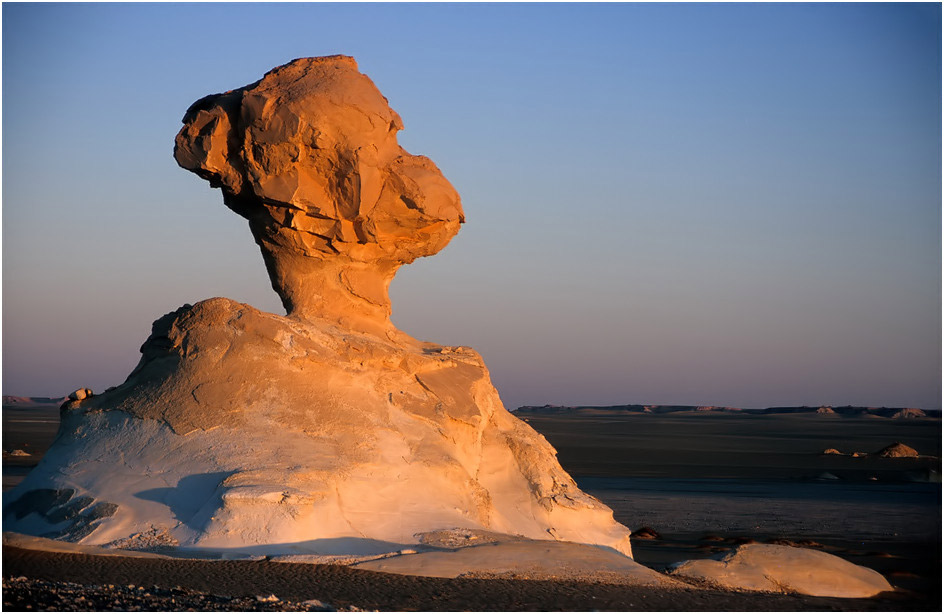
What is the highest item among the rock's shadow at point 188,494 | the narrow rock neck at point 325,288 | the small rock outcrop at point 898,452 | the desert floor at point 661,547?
the narrow rock neck at point 325,288

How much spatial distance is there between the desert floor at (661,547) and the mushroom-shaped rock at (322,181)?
441cm

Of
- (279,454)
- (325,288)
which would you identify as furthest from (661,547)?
(279,454)

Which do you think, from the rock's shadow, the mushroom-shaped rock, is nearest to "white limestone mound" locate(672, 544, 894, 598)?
the mushroom-shaped rock

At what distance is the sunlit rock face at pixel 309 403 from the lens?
363 inches

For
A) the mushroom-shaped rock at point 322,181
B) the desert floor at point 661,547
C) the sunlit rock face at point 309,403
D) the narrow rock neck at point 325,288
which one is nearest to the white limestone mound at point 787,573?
the desert floor at point 661,547

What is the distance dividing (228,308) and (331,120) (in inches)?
88.3

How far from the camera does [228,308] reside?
416 inches

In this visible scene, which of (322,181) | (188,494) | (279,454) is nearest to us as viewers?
(188,494)

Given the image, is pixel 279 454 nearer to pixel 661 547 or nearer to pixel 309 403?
pixel 309 403

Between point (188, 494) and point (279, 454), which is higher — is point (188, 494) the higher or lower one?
the lower one

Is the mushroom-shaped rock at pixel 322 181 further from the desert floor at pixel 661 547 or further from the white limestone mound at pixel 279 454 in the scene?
the desert floor at pixel 661 547

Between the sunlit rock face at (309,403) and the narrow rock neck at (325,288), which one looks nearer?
the sunlit rock face at (309,403)

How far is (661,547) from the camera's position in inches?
575

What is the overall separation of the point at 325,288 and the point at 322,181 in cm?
128
